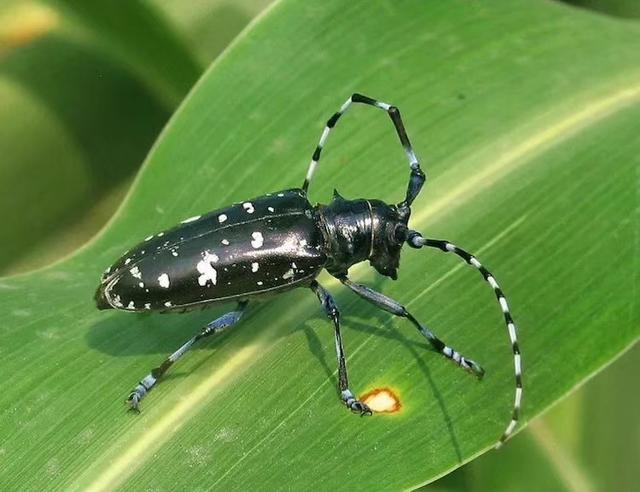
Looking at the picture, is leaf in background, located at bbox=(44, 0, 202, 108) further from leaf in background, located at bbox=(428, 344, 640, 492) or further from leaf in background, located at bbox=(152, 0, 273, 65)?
leaf in background, located at bbox=(428, 344, 640, 492)

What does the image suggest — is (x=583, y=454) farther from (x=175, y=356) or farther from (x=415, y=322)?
(x=175, y=356)

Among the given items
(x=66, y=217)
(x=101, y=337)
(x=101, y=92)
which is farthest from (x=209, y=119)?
(x=66, y=217)

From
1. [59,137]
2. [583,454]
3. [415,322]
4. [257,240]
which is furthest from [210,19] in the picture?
[583,454]

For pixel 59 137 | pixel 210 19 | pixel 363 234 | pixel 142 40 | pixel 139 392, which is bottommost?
pixel 139 392

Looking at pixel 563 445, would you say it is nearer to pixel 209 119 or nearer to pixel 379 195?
pixel 379 195

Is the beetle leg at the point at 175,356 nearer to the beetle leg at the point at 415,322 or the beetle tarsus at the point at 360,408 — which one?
the beetle leg at the point at 415,322

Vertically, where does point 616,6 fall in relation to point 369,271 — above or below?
above
